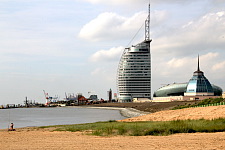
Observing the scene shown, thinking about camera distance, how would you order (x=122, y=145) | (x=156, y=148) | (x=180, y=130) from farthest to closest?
1. (x=180, y=130)
2. (x=122, y=145)
3. (x=156, y=148)

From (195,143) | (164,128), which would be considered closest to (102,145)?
(195,143)

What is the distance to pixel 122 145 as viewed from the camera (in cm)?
2631

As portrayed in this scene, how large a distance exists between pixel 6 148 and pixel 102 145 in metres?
6.38

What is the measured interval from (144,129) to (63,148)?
43.2ft

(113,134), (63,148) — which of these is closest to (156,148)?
(63,148)

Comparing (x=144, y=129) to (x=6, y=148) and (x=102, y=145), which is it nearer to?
(x=102, y=145)

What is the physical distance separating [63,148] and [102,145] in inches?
110

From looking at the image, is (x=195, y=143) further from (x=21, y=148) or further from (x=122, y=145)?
(x=21, y=148)

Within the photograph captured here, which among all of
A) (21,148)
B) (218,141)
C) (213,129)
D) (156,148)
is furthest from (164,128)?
(21,148)

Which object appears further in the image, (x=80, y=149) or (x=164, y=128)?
(x=164, y=128)

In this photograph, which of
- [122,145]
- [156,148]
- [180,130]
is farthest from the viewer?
[180,130]

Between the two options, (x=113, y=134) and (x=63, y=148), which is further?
A: (x=113, y=134)

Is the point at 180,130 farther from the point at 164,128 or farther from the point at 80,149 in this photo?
the point at 80,149

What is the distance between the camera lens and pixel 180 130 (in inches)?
1398
